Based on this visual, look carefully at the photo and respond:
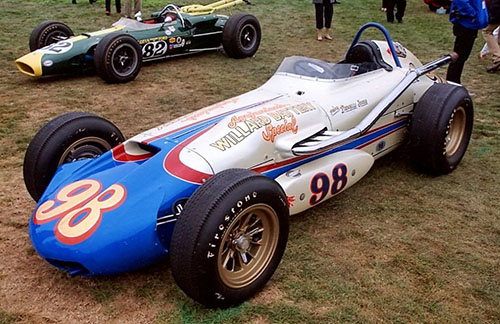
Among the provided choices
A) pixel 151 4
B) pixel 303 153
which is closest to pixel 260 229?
pixel 303 153

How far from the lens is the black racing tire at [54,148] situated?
379 centimetres

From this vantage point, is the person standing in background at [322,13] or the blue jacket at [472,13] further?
the person standing in background at [322,13]

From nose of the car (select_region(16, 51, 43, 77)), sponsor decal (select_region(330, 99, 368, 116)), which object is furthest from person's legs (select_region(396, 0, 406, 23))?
sponsor decal (select_region(330, 99, 368, 116))

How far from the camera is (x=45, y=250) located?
307 cm

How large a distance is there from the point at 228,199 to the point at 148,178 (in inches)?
29.4

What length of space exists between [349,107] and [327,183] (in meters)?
0.79

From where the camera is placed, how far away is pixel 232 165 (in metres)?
3.56

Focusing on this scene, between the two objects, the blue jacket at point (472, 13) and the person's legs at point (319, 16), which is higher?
the blue jacket at point (472, 13)

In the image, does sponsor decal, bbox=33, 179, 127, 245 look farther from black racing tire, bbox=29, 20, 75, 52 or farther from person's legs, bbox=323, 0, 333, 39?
person's legs, bbox=323, 0, 333, 39

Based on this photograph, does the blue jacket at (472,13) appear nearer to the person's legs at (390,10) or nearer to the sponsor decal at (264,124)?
the sponsor decal at (264,124)

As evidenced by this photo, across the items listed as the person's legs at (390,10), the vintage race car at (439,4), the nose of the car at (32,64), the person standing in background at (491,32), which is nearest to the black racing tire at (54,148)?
the nose of the car at (32,64)

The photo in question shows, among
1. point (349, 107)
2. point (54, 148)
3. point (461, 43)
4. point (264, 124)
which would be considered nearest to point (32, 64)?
point (54, 148)

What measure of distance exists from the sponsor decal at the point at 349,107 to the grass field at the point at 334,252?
2.46 ft

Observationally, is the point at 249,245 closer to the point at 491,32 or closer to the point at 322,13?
the point at 491,32
